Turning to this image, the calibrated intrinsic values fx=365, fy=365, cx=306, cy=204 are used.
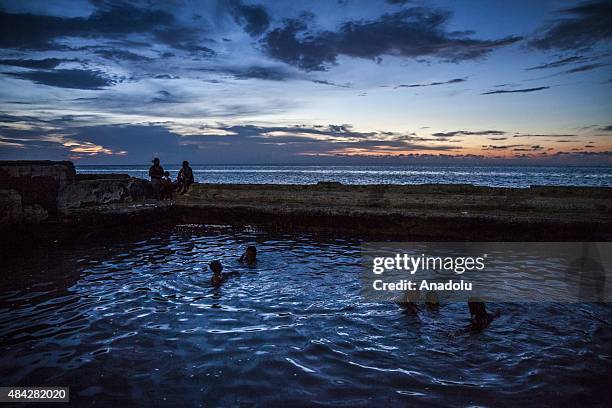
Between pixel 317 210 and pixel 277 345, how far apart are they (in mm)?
9042

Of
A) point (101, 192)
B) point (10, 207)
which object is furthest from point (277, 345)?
point (101, 192)

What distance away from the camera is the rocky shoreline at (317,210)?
1145 cm

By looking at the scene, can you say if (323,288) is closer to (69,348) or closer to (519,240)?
(69,348)

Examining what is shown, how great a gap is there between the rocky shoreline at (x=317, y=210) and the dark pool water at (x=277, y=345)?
4336 mm

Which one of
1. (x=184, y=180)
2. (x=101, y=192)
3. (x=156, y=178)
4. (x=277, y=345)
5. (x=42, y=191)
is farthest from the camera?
(x=184, y=180)

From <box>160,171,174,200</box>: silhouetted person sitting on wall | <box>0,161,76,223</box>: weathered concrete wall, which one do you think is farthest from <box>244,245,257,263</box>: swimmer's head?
<box>160,171,174,200</box>: silhouetted person sitting on wall

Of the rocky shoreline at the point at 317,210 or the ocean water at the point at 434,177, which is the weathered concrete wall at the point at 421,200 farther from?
the ocean water at the point at 434,177

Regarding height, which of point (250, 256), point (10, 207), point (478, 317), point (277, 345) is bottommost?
point (277, 345)

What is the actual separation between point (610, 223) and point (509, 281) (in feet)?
17.1

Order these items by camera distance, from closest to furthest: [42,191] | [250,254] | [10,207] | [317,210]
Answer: [250,254] < [10,207] < [42,191] < [317,210]

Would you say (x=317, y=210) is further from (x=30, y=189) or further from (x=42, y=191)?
(x=30, y=189)

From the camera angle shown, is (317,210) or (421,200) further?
Result: (421,200)

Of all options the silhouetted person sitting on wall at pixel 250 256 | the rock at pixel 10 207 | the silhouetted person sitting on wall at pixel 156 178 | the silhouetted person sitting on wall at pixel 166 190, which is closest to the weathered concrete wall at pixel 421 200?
the silhouetted person sitting on wall at pixel 166 190

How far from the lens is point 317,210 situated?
14023mm
